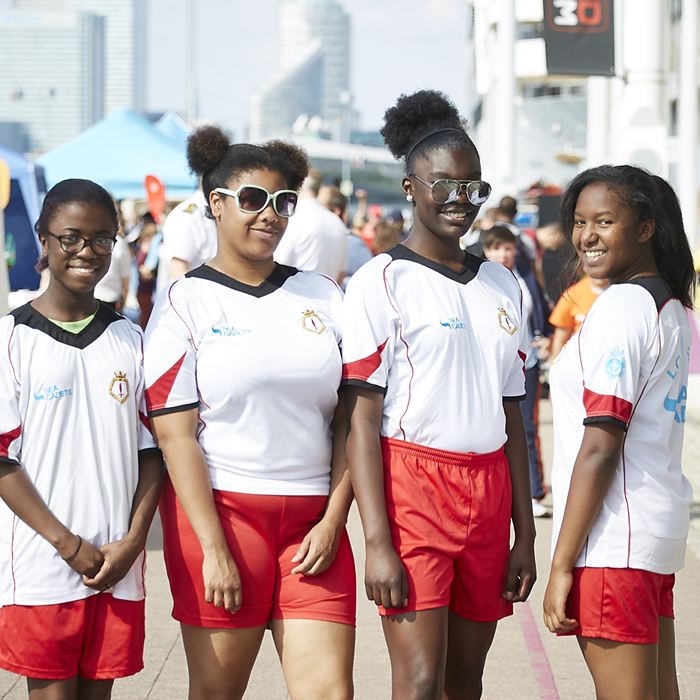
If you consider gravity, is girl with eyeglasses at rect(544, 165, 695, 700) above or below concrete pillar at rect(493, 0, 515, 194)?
below

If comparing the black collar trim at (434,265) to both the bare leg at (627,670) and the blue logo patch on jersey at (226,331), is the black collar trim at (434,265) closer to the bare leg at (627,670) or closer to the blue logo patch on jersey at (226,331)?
the blue logo patch on jersey at (226,331)

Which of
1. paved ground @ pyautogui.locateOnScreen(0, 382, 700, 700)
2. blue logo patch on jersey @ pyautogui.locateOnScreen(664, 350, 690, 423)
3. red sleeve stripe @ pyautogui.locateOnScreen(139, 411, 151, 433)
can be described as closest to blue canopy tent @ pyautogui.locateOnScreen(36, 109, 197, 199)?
paved ground @ pyautogui.locateOnScreen(0, 382, 700, 700)

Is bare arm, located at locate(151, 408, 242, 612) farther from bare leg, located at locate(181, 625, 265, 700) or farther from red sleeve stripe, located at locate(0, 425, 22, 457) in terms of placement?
red sleeve stripe, located at locate(0, 425, 22, 457)

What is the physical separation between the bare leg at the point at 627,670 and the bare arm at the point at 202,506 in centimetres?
100

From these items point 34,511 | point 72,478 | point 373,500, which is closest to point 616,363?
point 373,500

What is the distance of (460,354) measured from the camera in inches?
107

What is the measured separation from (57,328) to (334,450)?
857 millimetres

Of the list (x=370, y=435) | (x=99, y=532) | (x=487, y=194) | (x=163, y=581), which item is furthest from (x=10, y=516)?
(x=163, y=581)

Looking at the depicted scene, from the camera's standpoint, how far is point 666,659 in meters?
2.80

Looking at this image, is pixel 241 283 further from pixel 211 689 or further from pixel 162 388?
pixel 211 689

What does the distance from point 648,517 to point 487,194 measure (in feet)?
3.31

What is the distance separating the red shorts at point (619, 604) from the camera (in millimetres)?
2570

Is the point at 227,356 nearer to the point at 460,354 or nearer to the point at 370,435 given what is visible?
the point at 370,435

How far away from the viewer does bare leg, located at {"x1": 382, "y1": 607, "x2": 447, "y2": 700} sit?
2.62 metres
